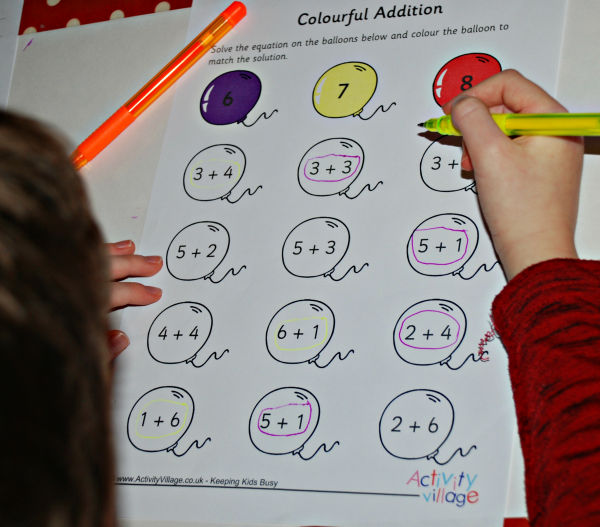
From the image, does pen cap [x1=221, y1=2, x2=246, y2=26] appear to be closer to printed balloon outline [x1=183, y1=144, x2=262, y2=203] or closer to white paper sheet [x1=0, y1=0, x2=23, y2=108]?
printed balloon outline [x1=183, y1=144, x2=262, y2=203]

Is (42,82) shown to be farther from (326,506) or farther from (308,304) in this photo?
(326,506)

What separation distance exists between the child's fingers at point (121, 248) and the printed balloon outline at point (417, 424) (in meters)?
0.29

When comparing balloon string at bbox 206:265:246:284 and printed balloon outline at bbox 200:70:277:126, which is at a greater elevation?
printed balloon outline at bbox 200:70:277:126

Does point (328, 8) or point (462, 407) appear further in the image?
point (328, 8)

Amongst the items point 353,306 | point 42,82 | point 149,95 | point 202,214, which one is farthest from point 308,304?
point 42,82

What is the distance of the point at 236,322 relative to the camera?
0.63 m

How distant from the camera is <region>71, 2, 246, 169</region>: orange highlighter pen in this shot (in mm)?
770

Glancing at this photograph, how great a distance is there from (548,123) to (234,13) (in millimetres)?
372

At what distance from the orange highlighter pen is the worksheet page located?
38 mm

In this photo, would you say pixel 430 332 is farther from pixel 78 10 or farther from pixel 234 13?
pixel 78 10

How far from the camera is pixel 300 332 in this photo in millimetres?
606

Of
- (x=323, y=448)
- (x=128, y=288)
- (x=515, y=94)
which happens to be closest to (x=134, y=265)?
(x=128, y=288)

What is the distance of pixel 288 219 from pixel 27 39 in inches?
18.3

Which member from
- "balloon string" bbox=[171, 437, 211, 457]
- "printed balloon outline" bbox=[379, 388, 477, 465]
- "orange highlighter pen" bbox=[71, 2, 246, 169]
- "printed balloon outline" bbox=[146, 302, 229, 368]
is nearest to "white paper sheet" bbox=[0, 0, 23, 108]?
"orange highlighter pen" bbox=[71, 2, 246, 169]
